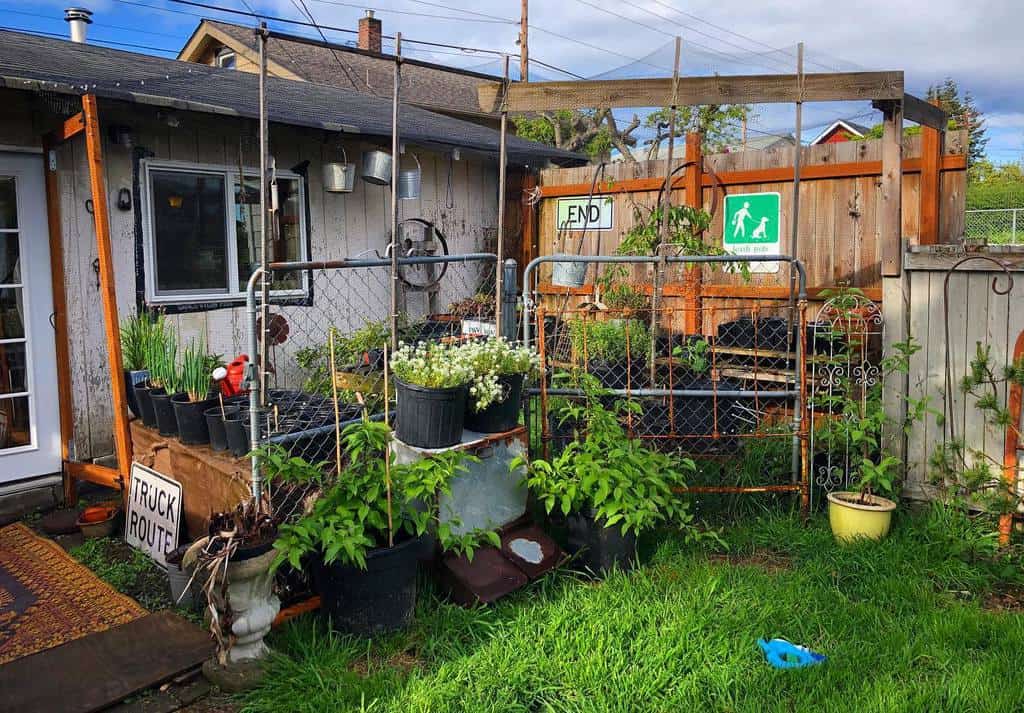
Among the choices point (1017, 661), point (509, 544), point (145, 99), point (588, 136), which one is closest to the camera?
point (1017, 661)

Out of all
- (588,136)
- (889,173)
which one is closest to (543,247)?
(889,173)

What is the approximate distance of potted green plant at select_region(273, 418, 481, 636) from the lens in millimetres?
3039

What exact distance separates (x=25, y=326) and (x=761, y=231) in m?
5.91

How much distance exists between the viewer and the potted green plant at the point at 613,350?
5496 mm

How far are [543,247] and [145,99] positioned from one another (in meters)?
5.22

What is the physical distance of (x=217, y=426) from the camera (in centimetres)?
398

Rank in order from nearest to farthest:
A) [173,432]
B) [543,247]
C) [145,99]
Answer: [173,432] < [145,99] < [543,247]

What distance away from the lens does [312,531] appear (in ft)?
9.94

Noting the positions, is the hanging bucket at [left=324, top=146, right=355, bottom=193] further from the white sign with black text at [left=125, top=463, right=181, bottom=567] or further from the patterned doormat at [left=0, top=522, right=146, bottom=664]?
the patterned doormat at [left=0, top=522, right=146, bottom=664]

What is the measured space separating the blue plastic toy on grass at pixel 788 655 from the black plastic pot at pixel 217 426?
2700 millimetres

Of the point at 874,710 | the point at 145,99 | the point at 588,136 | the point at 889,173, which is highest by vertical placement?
the point at 588,136

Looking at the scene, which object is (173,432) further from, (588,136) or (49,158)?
(588,136)

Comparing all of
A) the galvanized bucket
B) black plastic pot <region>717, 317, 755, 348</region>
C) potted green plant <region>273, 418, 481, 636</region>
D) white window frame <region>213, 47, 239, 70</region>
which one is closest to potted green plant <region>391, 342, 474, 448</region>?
potted green plant <region>273, 418, 481, 636</region>

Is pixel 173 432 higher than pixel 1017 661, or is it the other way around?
pixel 173 432
